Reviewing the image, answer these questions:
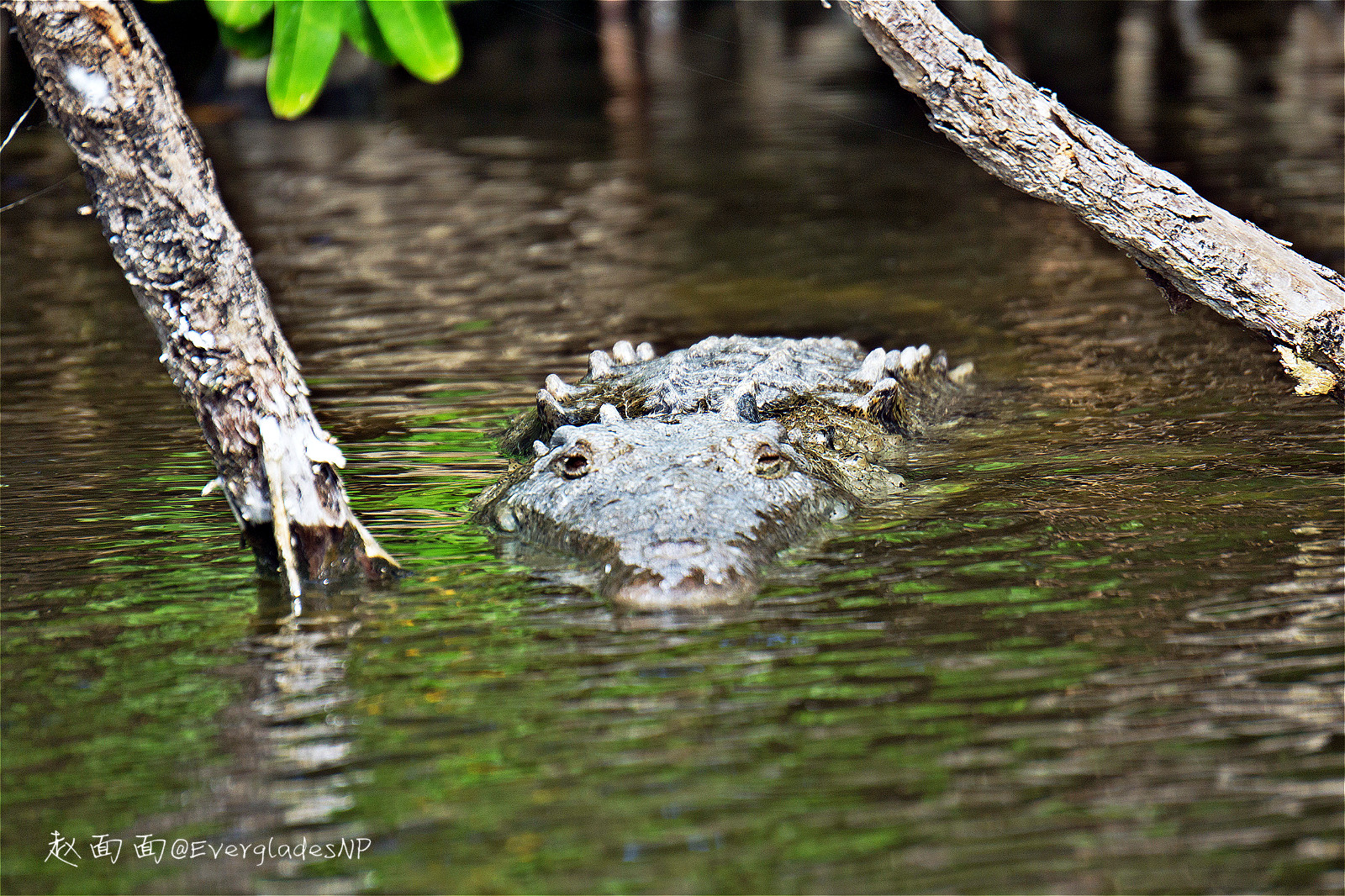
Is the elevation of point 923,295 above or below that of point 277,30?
below

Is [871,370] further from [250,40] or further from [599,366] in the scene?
[250,40]

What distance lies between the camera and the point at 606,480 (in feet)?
16.6

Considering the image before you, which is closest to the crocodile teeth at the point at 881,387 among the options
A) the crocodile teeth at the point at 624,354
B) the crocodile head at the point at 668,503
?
the crocodile head at the point at 668,503

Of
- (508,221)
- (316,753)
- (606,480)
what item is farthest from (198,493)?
(508,221)

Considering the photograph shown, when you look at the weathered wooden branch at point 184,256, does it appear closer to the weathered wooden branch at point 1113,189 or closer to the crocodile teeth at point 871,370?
the weathered wooden branch at point 1113,189

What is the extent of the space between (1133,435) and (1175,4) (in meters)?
28.1

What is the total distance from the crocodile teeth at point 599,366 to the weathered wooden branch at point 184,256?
2530 mm

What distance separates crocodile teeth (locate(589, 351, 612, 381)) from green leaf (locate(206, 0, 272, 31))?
9.00 feet

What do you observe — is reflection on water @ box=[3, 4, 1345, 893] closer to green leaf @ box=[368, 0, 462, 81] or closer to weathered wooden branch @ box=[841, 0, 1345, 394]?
weathered wooden branch @ box=[841, 0, 1345, 394]

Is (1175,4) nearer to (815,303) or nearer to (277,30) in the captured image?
(815,303)

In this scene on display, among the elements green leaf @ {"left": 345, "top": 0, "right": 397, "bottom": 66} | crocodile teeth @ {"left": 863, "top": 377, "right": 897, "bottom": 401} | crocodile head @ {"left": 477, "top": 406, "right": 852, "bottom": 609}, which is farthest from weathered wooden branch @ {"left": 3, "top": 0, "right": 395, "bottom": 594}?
crocodile teeth @ {"left": 863, "top": 377, "right": 897, "bottom": 401}

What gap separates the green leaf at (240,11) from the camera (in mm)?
4461

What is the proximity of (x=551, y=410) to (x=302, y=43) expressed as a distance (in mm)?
2165

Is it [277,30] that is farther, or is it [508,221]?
[508,221]
